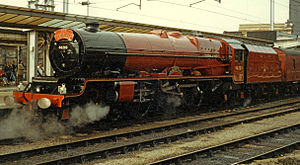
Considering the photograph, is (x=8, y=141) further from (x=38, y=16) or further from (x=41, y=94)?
(x=38, y=16)

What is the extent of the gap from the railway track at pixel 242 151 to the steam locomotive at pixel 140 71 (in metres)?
3.85

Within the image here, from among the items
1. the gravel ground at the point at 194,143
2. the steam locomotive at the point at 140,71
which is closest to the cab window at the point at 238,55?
the steam locomotive at the point at 140,71

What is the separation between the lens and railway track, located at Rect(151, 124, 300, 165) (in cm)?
736

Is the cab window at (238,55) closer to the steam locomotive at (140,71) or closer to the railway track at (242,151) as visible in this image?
the steam locomotive at (140,71)

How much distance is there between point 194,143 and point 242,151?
55.5 inches

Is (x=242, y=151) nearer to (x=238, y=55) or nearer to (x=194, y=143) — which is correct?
(x=194, y=143)

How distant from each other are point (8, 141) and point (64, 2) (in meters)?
12.8

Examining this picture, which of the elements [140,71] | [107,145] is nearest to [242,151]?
[107,145]

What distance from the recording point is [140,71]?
1188 cm

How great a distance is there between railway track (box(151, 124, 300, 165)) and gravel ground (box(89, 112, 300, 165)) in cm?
55

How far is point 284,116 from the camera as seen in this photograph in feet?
47.7

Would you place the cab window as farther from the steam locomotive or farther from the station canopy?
the station canopy

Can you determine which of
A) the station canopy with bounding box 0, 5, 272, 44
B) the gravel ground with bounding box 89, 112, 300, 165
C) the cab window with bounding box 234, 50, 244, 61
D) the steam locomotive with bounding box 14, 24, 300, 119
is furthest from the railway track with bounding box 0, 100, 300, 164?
the station canopy with bounding box 0, 5, 272, 44

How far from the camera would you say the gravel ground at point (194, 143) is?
24.6 feet
